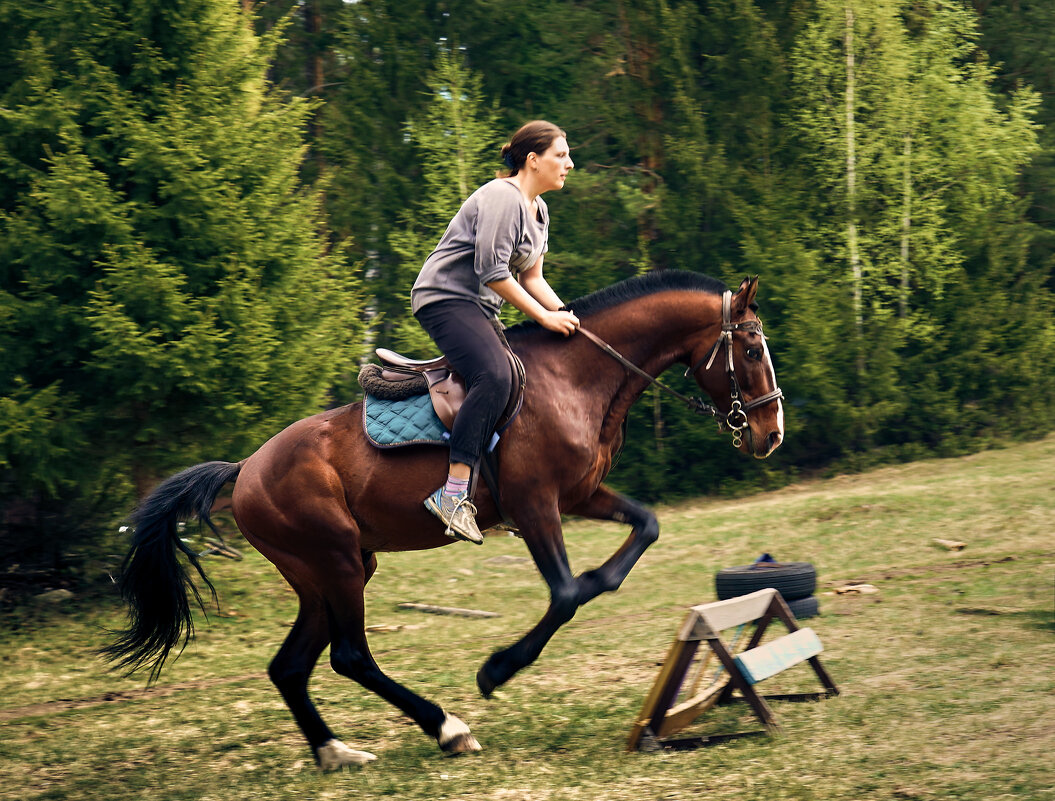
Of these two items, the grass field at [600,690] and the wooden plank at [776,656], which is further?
the wooden plank at [776,656]

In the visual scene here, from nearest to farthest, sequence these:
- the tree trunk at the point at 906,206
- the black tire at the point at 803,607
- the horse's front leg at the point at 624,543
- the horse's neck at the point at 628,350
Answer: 1. the horse's front leg at the point at 624,543
2. the horse's neck at the point at 628,350
3. the black tire at the point at 803,607
4. the tree trunk at the point at 906,206

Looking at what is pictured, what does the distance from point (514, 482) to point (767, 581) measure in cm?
432

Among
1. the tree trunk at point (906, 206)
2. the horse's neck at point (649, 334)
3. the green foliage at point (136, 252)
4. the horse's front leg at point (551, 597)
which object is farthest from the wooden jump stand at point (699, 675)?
the tree trunk at point (906, 206)

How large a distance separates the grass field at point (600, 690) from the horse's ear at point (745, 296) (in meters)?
2.42

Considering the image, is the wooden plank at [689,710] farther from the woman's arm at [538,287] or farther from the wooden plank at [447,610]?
the wooden plank at [447,610]

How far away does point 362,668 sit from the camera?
5973 mm

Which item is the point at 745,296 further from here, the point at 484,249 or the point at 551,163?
the point at 484,249

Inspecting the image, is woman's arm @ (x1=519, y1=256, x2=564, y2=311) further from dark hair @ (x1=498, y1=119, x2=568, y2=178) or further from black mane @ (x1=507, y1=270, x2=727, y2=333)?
dark hair @ (x1=498, y1=119, x2=568, y2=178)

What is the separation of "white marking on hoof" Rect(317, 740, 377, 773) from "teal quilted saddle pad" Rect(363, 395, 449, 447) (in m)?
1.73

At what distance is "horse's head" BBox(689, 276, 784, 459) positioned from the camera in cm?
605

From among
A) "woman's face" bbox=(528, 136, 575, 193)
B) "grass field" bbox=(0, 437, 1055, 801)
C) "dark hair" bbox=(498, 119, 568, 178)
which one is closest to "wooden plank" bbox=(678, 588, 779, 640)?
"grass field" bbox=(0, 437, 1055, 801)

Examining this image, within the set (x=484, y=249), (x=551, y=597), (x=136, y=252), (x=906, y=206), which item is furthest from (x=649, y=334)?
(x=906, y=206)

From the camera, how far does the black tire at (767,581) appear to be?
30.5ft

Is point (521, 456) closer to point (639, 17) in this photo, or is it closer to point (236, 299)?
point (236, 299)
